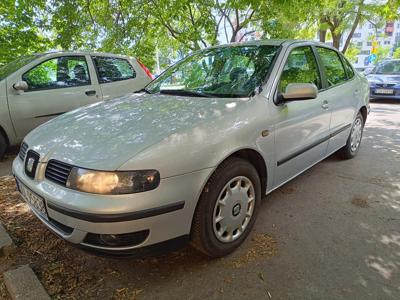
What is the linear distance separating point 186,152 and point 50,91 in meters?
3.75

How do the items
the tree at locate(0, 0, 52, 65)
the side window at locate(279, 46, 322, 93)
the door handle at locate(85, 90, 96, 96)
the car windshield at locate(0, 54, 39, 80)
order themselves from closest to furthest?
the side window at locate(279, 46, 322, 93), the car windshield at locate(0, 54, 39, 80), the door handle at locate(85, 90, 96, 96), the tree at locate(0, 0, 52, 65)

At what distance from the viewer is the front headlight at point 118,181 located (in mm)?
1680

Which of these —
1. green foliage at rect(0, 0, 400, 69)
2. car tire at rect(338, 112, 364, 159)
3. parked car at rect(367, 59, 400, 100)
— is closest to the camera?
car tire at rect(338, 112, 364, 159)

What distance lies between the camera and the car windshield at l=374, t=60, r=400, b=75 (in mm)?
10854

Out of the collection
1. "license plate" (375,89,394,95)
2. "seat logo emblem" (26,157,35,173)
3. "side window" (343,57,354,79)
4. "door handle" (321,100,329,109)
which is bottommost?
"license plate" (375,89,394,95)

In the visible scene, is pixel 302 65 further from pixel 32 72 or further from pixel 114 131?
pixel 32 72

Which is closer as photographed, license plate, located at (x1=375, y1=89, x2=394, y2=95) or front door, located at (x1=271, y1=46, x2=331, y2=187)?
front door, located at (x1=271, y1=46, x2=331, y2=187)

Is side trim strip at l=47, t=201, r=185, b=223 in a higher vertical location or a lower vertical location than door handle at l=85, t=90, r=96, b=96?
lower

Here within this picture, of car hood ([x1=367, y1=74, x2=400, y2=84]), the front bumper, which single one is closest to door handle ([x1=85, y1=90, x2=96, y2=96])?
the front bumper

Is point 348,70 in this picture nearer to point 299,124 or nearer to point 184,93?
point 299,124

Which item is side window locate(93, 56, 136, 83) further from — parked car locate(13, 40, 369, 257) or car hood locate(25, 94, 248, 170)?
car hood locate(25, 94, 248, 170)

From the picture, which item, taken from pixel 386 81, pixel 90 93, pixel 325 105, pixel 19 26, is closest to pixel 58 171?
pixel 325 105

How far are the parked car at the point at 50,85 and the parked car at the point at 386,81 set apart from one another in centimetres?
872

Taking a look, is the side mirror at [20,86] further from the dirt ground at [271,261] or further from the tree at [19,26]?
the tree at [19,26]
